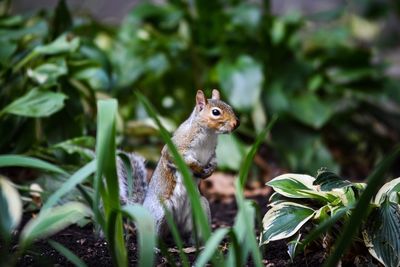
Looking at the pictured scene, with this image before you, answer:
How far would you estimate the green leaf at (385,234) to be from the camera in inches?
108

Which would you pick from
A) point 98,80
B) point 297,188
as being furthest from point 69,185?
point 98,80

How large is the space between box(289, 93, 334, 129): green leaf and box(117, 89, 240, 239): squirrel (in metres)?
2.57

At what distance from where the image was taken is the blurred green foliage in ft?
17.7

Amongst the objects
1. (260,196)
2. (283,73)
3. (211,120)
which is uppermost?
(211,120)

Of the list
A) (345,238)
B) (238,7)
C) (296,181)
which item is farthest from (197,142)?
(238,7)

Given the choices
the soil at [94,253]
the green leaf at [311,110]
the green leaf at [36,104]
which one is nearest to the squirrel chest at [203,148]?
the soil at [94,253]

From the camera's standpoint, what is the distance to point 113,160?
2496 mm

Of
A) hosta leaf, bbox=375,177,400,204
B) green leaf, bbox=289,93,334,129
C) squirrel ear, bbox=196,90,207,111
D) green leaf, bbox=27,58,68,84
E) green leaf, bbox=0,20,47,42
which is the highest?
green leaf, bbox=0,20,47,42

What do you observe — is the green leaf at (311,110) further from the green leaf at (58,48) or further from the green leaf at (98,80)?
the green leaf at (58,48)

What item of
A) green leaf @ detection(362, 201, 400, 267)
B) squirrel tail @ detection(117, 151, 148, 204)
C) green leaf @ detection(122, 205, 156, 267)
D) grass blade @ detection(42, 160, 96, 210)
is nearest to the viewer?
green leaf @ detection(122, 205, 156, 267)

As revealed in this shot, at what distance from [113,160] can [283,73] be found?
3707mm

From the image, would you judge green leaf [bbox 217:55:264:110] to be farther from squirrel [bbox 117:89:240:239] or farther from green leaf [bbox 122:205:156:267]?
green leaf [bbox 122:205:156:267]

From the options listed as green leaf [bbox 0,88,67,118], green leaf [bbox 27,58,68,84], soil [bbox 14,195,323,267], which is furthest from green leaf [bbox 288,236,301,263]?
green leaf [bbox 27,58,68,84]

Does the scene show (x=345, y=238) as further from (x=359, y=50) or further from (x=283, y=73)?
(x=359, y=50)
